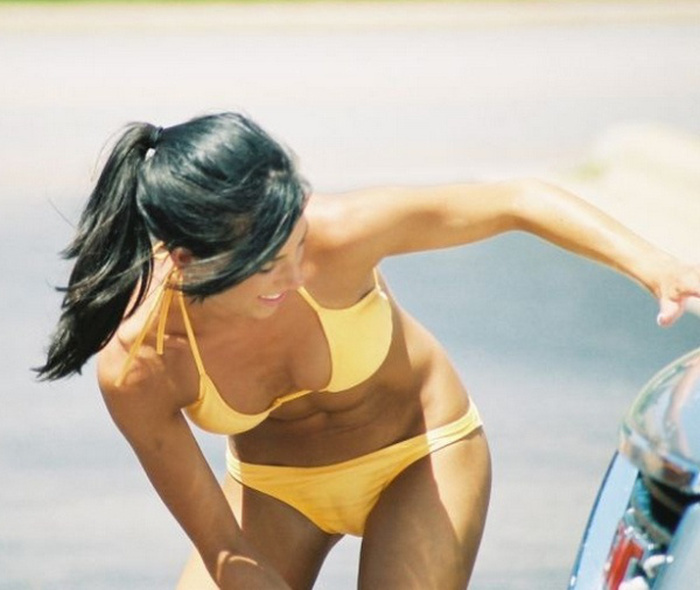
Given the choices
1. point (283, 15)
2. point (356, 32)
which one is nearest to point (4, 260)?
point (356, 32)

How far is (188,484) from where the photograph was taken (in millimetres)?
4016

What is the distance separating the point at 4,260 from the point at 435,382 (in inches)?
235

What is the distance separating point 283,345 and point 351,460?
40 cm

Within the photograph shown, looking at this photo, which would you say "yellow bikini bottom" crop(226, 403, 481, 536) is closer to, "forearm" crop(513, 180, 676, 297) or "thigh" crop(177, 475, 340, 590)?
"thigh" crop(177, 475, 340, 590)

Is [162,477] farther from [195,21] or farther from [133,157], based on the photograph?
[195,21]

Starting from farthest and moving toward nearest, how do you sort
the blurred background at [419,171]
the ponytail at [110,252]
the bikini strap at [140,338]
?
1. the blurred background at [419,171]
2. the bikini strap at [140,338]
3. the ponytail at [110,252]

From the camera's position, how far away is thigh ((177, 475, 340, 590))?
4.52m

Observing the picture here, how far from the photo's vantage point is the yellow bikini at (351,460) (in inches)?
160

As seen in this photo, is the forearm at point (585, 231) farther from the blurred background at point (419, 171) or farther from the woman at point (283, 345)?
the blurred background at point (419, 171)

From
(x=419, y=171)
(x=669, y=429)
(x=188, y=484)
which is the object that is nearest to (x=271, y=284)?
(x=188, y=484)

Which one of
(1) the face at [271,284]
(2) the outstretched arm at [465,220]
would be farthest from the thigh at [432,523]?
(1) the face at [271,284]

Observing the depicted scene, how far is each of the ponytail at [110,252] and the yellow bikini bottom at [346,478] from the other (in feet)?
2.38

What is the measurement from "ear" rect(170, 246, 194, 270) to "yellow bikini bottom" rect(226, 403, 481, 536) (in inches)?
33.1

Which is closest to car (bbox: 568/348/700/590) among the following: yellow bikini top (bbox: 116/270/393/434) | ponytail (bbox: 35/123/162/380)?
yellow bikini top (bbox: 116/270/393/434)
